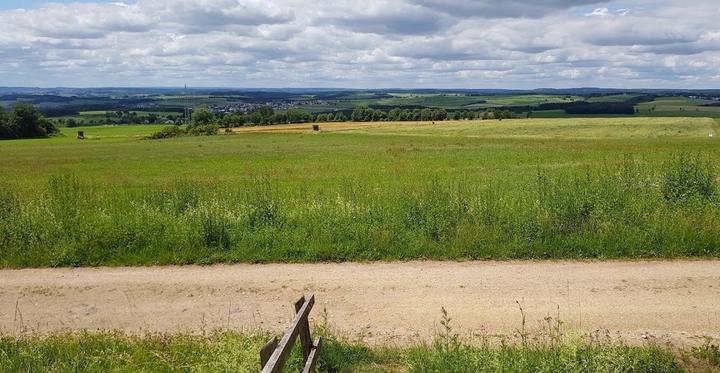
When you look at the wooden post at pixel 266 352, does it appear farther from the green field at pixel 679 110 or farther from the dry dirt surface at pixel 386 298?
the green field at pixel 679 110

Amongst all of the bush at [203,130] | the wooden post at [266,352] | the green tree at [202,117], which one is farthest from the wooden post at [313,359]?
the green tree at [202,117]

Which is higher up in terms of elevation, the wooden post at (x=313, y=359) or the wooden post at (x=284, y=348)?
the wooden post at (x=284, y=348)

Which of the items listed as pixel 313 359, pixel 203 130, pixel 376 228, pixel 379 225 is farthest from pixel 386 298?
pixel 203 130

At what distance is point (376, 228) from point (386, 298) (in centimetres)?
320

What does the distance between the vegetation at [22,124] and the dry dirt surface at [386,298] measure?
112 meters

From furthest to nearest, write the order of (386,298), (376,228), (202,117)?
1. (202,117)
2. (376,228)
3. (386,298)

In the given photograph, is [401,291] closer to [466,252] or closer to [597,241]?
[466,252]

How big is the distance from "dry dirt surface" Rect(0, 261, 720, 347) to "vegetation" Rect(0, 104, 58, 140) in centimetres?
11215

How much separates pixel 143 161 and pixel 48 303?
123 feet

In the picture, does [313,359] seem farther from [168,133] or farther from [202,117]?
[202,117]

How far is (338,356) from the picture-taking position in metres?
6.47

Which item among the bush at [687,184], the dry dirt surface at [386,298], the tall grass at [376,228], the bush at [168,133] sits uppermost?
the bush at [687,184]

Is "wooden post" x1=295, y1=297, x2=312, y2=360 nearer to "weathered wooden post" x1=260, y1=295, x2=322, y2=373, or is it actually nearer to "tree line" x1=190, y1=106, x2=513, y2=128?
"weathered wooden post" x1=260, y1=295, x2=322, y2=373

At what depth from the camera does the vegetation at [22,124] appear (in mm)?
104188
